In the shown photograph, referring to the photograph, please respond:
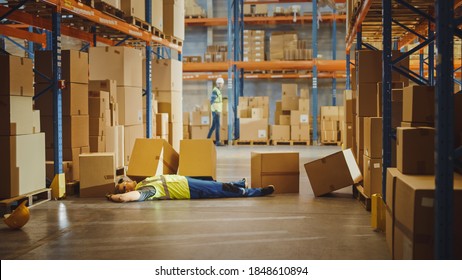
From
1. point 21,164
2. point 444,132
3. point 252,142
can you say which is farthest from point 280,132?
point 444,132

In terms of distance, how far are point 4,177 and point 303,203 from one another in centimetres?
344

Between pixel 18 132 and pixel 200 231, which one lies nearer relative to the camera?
pixel 200 231

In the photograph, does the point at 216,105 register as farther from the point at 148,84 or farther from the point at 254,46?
the point at 148,84

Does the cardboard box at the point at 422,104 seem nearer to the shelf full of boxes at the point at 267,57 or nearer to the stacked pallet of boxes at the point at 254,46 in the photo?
the shelf full of boxes at the point at 267,57

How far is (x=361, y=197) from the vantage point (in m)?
7.34

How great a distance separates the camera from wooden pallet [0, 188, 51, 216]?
6.35 metres

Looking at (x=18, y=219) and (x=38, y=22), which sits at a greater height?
(x=38, y=22)

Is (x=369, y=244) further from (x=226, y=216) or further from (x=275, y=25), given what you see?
(x=275, y=25)

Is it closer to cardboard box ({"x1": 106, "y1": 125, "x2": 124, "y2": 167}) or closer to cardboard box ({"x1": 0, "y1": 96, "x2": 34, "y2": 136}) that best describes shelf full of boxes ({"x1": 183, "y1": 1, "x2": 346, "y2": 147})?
cardboard box ({"x1": 106, "y1": 125, "x2": 124, "y2": 167})

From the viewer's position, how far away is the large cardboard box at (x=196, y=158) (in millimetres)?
8172

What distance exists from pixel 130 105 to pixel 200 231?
514 cm

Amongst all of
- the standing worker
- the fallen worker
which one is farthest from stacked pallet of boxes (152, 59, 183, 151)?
the fallen worker

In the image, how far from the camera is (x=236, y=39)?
19172mm

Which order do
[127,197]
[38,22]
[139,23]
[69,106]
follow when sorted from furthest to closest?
1. [139,23]
2. [38,22]
3. [69,106]
4. [127,197]
